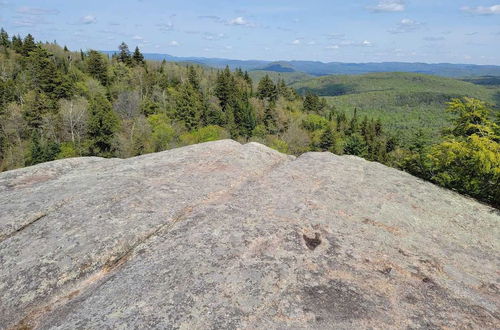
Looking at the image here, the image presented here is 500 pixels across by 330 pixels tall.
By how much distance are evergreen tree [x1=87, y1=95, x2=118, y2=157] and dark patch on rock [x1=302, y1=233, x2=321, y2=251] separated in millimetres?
64128

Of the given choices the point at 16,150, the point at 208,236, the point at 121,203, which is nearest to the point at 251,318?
the point at 208,236

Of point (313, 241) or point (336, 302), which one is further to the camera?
point (313, 241)

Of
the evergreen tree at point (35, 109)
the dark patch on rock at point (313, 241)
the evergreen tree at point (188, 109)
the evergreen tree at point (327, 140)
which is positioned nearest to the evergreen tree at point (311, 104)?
the evergreen tree at point (327, 140)

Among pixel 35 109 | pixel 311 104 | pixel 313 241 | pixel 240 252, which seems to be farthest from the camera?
pixel 311 104

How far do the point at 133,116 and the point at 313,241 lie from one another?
8030 centimetres

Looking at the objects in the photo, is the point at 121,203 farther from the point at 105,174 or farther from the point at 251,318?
the point at 251,318

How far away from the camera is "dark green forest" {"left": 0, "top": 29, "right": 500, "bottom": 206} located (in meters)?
64.7

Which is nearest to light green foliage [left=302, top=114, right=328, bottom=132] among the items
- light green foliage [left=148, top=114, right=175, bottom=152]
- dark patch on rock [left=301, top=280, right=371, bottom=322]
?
light green foliage [left=148, top=114, right=175, bottom=152]

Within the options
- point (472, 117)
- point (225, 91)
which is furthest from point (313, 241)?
point (225, 91)

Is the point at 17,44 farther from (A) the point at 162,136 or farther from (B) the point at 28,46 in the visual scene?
(A) the point at 162,136

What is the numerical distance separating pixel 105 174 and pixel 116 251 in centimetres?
514

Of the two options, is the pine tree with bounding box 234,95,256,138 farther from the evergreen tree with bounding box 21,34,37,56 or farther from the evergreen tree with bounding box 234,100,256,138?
the evergreen tree with bounding box 21,34,37,56

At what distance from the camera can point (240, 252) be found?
7797 mm

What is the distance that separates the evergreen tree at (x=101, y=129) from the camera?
64.8 metres
